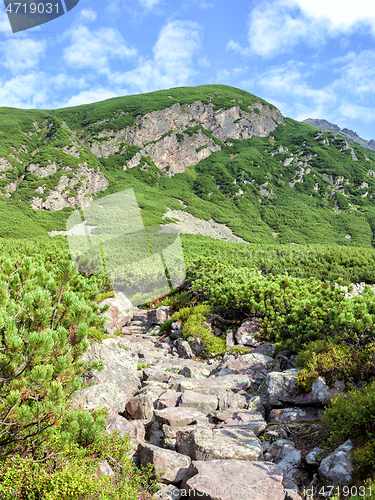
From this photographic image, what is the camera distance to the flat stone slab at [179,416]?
5.78 m

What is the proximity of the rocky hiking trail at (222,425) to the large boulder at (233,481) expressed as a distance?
0.04 ft

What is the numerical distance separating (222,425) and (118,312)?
458 inches

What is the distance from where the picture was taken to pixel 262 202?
12950 cm

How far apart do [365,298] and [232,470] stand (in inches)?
232

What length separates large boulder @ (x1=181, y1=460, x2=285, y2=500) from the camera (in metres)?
3.91

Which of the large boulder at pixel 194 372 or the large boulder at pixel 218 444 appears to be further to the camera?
the large boulder at pixel 194 372

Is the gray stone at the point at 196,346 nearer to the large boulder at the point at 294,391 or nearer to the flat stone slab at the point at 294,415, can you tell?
the large boulder at the point at 294,391

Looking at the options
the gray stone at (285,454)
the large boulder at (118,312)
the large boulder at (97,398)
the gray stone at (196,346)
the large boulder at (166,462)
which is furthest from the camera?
the large boulder at (118,312)

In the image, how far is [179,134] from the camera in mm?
143125

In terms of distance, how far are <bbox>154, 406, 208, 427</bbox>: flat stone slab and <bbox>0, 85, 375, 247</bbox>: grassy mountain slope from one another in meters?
63.5

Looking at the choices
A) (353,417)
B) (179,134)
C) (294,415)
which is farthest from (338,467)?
(179,134)

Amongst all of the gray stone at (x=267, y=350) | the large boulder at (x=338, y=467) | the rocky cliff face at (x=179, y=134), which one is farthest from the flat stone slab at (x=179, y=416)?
the rocky cliff face at (x=179, y=134)

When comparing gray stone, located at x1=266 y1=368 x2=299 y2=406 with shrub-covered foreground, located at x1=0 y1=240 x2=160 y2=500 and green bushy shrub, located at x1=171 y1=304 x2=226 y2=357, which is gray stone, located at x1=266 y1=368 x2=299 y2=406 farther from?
green bushy shrub, located at x1=171 y1=304 x2=226 y2=357

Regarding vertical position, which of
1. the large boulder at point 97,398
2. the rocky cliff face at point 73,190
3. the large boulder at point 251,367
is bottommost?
the large boulder at point 251,367
